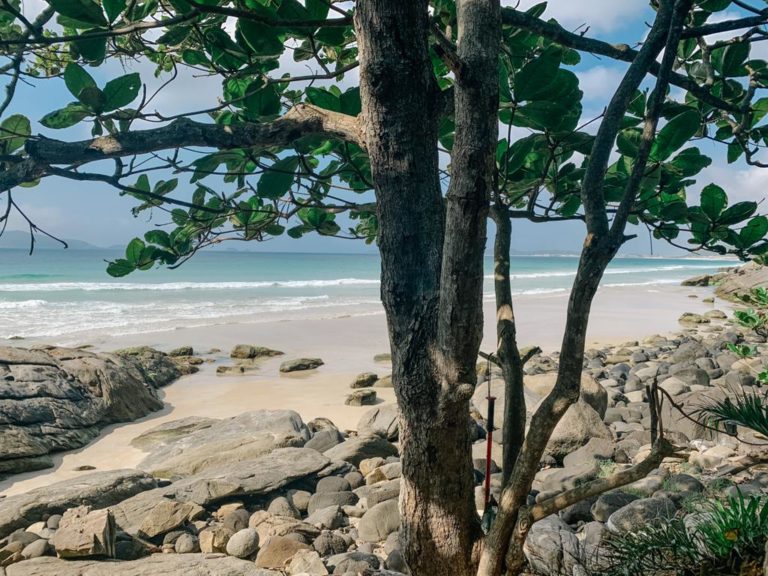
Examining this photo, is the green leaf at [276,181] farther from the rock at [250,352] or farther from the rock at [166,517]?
the rock at [250,352]

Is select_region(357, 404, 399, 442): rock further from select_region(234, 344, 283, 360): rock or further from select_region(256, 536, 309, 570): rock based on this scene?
select_region(234, 344, 283, 360): rock

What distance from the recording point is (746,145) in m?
2.29

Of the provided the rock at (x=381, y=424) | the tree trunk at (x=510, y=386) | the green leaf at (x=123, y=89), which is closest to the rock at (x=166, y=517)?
the rock at (x=381, y=424)

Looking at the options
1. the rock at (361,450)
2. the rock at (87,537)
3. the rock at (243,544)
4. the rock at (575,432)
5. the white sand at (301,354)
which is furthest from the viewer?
the white sand at (301,354)

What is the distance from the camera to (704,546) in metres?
2.36

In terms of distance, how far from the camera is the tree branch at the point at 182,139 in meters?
1.59

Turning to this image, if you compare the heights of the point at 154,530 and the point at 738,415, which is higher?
the point at 738,415

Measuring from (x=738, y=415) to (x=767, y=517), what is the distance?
20.9 inches

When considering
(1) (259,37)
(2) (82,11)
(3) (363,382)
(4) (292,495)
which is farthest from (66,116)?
(3) (363,382)

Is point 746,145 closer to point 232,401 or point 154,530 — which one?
point 154,530

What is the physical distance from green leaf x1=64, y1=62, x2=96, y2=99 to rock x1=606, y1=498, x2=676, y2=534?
3.05 meters

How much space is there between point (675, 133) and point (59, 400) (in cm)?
703

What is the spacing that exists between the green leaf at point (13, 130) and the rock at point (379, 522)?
304 centimetres

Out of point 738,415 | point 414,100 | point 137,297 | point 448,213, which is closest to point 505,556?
point 738,415
